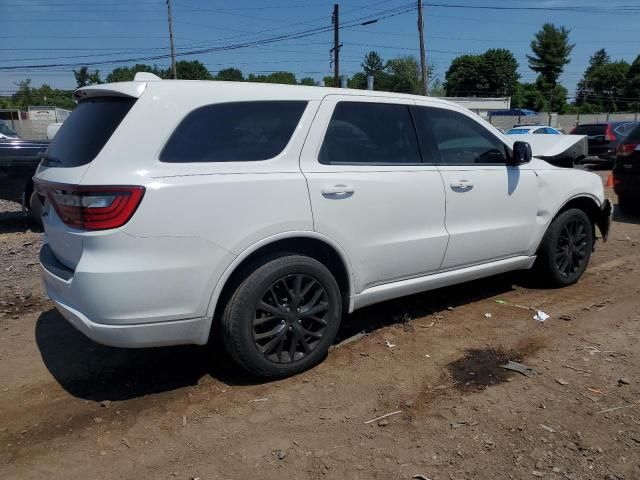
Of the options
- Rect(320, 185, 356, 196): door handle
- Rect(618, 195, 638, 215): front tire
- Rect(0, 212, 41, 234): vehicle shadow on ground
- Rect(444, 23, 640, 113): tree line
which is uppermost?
Rect(444, 23, 640, 113): tree line

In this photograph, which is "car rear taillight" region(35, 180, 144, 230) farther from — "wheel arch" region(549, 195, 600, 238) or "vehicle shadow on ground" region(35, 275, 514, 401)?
"wheel arch" region(549, 195, 600, 238)

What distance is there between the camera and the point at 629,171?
875 cm

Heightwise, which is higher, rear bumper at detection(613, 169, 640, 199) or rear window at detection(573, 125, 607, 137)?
rear window at detection(573, 125, 607, 137)

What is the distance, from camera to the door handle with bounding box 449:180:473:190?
4.12 meters

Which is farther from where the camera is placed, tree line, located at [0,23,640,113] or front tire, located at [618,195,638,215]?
tree line, located at [0,23,640,113]

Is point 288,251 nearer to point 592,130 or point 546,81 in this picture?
point 592,130

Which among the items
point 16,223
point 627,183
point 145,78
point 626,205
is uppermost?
point 145,78

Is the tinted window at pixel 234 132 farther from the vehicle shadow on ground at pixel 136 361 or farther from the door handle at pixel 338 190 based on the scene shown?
the vehicle shadow on ground at pixel 136 361

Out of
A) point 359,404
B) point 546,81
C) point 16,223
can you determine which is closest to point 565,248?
point 359,404

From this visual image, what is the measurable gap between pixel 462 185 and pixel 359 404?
1916mm

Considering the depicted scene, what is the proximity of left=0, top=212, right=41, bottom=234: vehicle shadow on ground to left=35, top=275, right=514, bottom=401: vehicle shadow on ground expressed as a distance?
4581 mm

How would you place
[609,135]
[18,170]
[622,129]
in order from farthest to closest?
[622,129]
[609,135]
[18,170]

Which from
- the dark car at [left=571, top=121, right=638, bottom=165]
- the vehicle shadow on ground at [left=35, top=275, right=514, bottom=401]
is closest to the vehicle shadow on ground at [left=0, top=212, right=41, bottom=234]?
the vehicle shadow on ground at [left=35, top=275, right=514, bottom=401]

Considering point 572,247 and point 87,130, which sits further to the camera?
point 572,247
